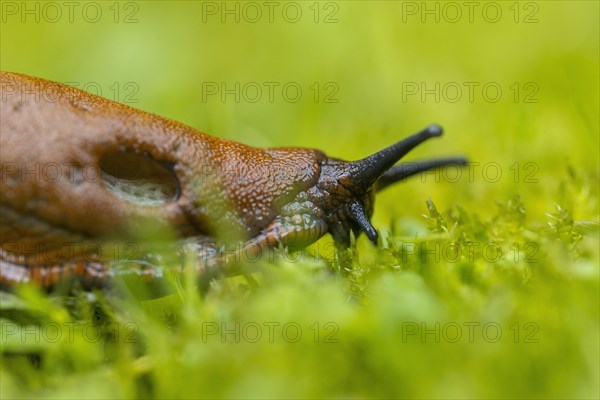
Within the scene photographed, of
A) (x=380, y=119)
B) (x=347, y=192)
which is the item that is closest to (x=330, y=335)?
(x=347, y=192)

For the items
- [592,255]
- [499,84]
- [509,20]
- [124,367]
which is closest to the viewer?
[124,367]

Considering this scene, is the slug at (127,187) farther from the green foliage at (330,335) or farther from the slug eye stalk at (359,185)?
the green foliage at (330,335)

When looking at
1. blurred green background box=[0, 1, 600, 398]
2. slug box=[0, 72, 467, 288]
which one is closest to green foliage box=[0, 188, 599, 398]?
blurred green background box=[0, 1, 600, 398]

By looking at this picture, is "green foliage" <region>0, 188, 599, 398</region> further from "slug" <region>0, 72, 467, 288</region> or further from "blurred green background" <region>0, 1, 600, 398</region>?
"slug" <region>0, 72, 467, 288</region>

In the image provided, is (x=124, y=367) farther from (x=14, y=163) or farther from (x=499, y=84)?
(x=499, y=84)

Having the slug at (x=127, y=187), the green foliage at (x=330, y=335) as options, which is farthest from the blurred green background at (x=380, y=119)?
the slug at (x=127, y=187)

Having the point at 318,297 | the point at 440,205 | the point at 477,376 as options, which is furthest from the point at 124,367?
the point at 440,205

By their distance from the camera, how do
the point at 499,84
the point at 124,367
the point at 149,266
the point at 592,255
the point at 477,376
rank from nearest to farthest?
the point at 477,376, the point at 124,367, the point at 592,255, the point at 149,266, the point at 499,84
